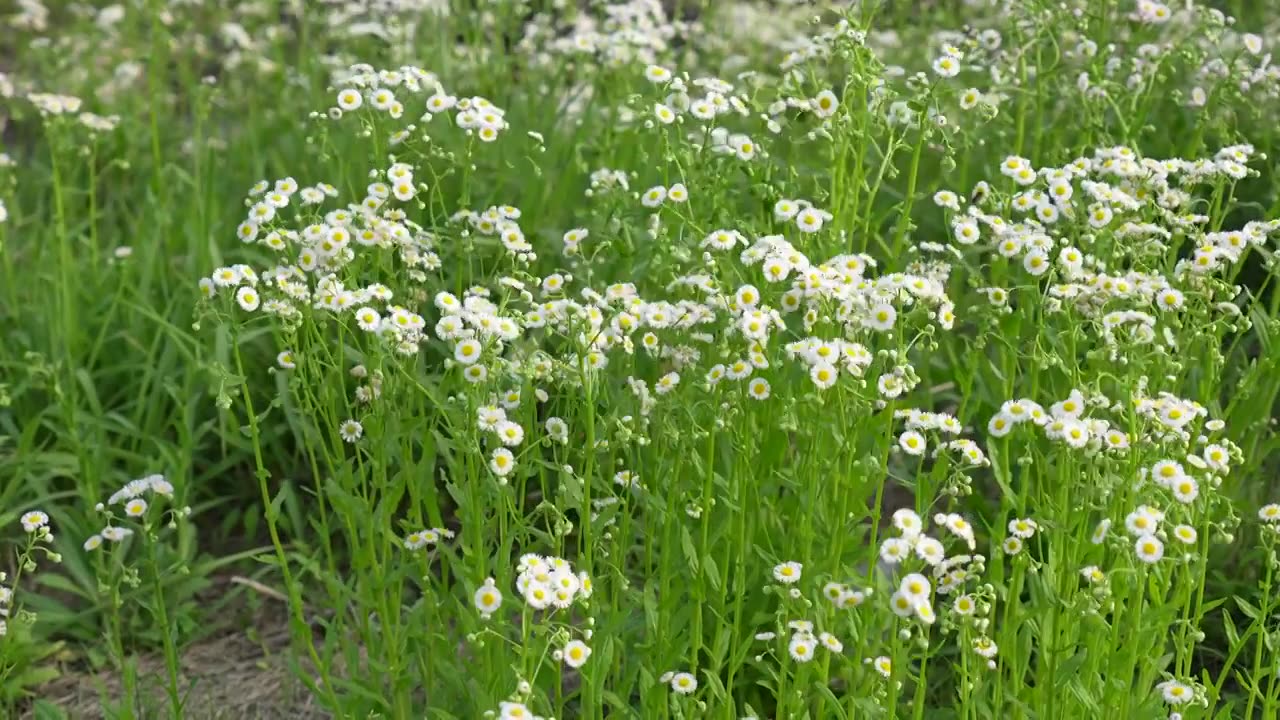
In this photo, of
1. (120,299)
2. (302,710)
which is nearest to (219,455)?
(120,299)

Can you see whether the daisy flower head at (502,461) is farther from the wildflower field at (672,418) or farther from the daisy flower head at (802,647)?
the daisy flower head at (802,647)

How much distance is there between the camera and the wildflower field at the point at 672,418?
8.29 feet

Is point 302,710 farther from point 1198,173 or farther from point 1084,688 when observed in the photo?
point 1198,173

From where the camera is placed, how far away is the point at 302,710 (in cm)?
333

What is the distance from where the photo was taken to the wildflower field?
253cm

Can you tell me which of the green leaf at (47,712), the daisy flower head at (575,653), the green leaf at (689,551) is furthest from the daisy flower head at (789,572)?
the green leaf at (47,712)

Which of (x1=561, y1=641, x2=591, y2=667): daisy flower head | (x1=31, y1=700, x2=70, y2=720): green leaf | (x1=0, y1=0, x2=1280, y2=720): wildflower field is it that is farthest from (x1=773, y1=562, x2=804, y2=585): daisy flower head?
(x1=31, y1=700, x2=70, y2=720): green leaf

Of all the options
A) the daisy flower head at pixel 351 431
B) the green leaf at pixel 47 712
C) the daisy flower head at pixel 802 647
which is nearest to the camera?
the daisy flower head at pixel 802 647

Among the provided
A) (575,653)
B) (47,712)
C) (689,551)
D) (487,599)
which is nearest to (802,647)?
(689,551)

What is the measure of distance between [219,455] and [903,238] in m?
2.10

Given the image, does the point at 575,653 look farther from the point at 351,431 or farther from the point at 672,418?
the point at 351,431

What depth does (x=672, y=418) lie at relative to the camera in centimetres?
264

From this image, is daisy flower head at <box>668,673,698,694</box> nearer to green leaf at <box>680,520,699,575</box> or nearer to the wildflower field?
the wildflower field

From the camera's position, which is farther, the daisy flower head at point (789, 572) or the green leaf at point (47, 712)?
the green leaf at point (47, 712)
